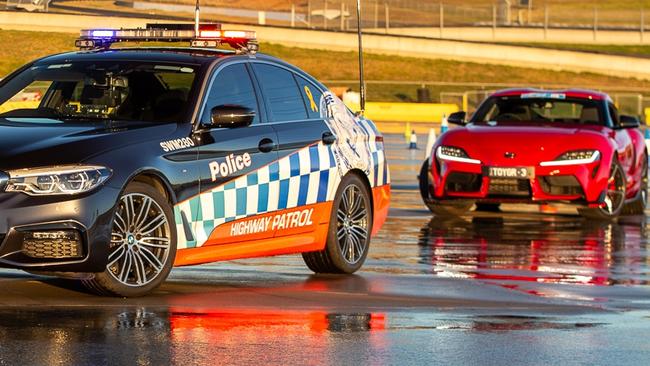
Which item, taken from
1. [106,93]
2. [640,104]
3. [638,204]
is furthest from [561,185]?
[640,104]

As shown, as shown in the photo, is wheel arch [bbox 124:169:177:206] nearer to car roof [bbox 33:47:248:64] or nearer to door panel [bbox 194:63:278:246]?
door panel [bbox 194:63:278:246]

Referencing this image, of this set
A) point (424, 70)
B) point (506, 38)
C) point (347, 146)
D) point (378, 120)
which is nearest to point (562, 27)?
point (506, 38)

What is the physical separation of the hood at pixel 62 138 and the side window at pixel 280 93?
120 cm

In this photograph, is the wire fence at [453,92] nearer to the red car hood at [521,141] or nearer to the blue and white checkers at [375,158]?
the red car hood at [521,141]

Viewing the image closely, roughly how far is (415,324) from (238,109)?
2.13 meters

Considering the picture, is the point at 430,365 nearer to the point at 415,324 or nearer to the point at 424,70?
the point at 415,324

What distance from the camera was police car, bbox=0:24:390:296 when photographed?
9297mm

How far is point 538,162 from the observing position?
17250 mm

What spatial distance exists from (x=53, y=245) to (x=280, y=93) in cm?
264

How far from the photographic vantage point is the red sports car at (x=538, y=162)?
17.3m

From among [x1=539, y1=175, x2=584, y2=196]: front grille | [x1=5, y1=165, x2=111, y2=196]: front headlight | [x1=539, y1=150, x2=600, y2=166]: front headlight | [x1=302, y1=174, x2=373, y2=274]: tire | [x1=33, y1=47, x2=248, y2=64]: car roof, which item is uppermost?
[x1=33, y1=47, x2=248, y2=64]: car roof

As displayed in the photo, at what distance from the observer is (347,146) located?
12055mm

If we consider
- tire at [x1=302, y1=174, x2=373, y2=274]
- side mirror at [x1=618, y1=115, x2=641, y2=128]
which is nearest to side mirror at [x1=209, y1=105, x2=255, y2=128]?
tire at [x1=302, y1=174, x2=373, y2=274]

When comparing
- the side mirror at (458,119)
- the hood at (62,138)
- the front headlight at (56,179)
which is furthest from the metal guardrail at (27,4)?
the front headlight at (56,179)
